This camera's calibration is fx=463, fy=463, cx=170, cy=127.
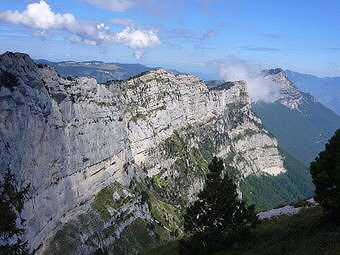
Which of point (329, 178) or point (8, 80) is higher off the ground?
point (8, 80)

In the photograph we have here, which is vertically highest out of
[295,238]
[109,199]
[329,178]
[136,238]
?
[329,178]

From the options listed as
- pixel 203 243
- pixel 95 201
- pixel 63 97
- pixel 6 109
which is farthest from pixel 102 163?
pixel 203 243

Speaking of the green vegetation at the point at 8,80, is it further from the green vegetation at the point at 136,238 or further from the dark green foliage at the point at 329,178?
the dark green foliage at the point at 329,178

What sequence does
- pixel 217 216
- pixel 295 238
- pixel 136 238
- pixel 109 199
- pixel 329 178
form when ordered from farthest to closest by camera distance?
pixel 109 199 < pixel 136 238 < pixel 217 216 < pixel 329 178 < pixel 295 238

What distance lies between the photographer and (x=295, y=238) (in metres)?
42.6

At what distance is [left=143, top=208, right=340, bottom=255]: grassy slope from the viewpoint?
3706 cm

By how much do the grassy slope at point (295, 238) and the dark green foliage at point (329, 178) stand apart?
193 centimetres

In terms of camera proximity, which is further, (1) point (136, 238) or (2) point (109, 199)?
(2) point (109, 199)

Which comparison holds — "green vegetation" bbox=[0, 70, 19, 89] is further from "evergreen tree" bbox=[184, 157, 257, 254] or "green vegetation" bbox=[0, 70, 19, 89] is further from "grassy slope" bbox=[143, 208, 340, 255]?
"grassy slope" bbox=[143, 208, 340, 255]

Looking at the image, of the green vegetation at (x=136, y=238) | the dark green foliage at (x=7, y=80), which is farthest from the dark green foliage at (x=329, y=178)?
the green vegetation at (x=136, y=238)

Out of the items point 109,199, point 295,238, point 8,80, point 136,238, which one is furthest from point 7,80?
point 136,238

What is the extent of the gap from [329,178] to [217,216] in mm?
13333

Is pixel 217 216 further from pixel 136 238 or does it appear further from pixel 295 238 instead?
pixel 136 238

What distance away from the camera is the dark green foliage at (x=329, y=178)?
42594 mm
